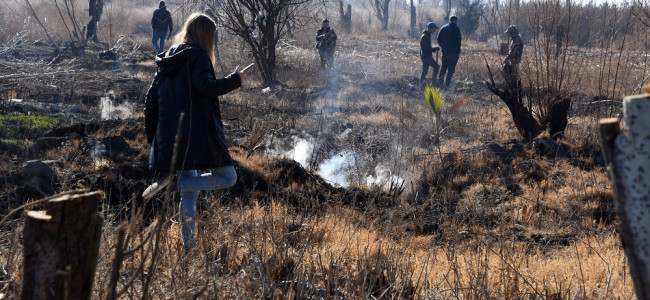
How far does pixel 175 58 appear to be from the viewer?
387 centimetres

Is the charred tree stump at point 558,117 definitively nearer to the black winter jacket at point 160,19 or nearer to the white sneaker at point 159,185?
the white sneaker at point 159,185

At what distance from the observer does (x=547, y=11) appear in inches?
340

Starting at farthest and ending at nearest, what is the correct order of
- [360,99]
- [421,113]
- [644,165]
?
[360,99] < [421,113] < [644,165]

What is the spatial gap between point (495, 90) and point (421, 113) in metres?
2.70

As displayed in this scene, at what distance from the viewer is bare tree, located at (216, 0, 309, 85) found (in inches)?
555

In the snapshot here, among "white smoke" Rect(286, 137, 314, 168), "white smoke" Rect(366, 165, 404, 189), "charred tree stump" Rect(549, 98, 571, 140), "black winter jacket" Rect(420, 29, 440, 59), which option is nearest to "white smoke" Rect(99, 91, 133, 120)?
"white smoke" Rect(286, 137, 314, 168)

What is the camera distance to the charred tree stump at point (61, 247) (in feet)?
5.22

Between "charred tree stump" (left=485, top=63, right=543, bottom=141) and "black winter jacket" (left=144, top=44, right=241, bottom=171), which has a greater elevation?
"black winter jacket" (left=144, top=44, right=241, bottom=171)

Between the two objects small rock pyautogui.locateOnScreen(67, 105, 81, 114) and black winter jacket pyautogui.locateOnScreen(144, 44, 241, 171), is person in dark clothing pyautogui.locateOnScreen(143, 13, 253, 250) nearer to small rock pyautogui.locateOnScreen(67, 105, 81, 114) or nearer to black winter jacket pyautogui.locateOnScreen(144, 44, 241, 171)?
black winter jacket pyautogui.locateOnScreen(144, 44, 241, 171)

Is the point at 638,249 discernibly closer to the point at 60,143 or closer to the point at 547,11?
the point at 60,143

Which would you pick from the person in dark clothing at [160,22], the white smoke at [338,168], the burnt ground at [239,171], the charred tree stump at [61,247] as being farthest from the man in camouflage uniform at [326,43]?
the charred tree stump at [61,247]

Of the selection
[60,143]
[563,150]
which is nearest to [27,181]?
[60,143]

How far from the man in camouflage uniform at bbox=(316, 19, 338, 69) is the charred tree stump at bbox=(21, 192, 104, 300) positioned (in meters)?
15.6

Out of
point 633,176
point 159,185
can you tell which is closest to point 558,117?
point 159,185
